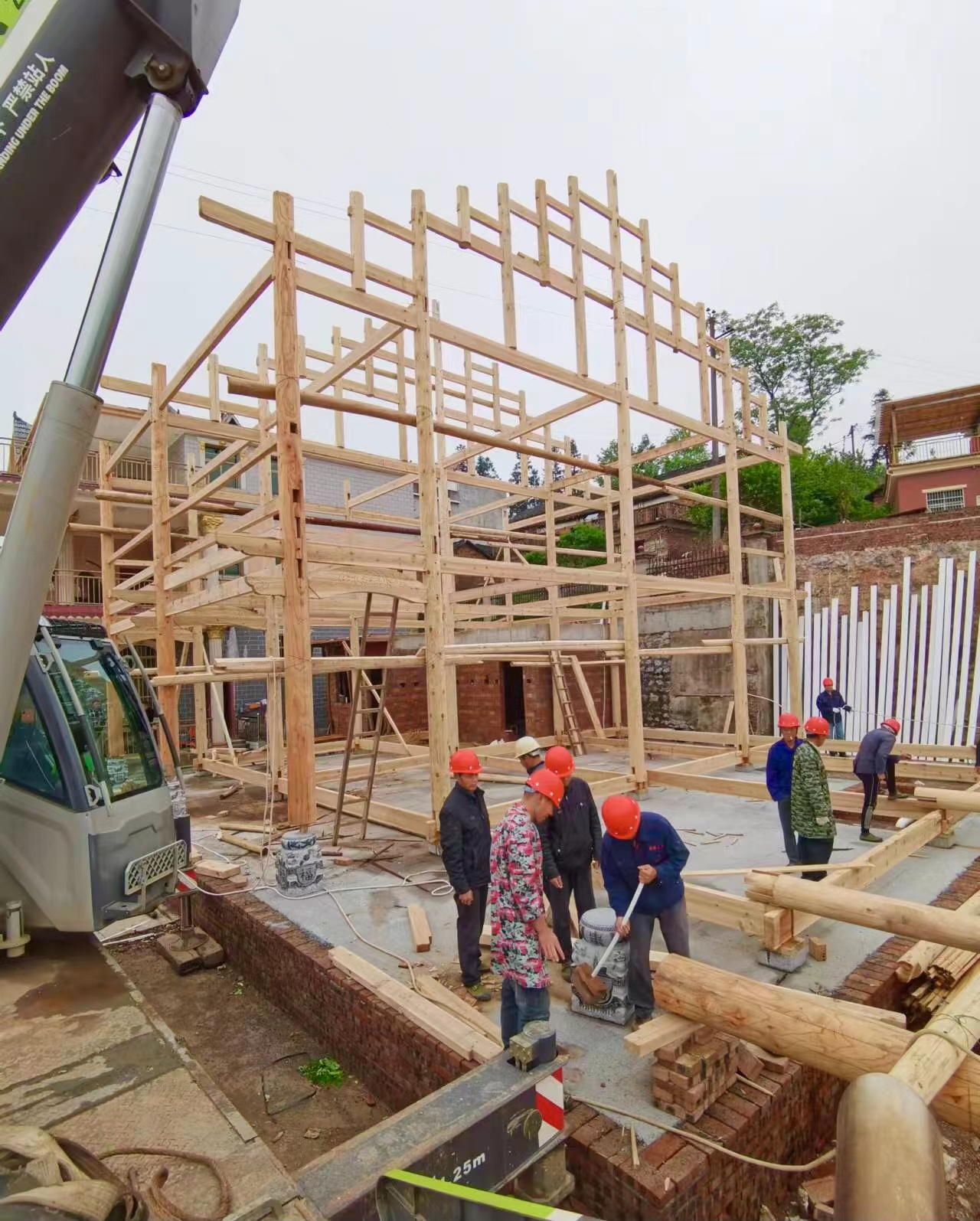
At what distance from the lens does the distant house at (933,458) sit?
2184cm

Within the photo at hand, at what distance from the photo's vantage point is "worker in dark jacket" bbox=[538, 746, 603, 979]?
15.8 ft

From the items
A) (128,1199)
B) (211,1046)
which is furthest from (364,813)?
(128,1199)

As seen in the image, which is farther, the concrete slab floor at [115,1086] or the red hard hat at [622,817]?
the red hard hat at [622,817]

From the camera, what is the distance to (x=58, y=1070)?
3936 mm

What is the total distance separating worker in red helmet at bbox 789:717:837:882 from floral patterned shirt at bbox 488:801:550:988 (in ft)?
10.1

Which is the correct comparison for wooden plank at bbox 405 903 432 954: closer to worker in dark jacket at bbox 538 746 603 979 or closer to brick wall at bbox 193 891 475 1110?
brick wall at bbox 193 891 475 1110

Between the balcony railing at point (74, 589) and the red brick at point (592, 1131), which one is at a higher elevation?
the balcony railing at point (74, 589)

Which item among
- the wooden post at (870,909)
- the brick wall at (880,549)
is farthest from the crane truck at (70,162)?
the brick wall at (880,549)

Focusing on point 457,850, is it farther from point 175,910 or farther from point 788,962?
point 175,910

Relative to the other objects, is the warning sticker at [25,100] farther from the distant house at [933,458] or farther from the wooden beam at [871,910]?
the distant house at [933,458]

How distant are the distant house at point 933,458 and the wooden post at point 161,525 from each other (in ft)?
72.0

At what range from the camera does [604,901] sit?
232 inches

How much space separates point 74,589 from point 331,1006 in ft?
62.5

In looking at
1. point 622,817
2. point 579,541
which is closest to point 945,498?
point 579,541
